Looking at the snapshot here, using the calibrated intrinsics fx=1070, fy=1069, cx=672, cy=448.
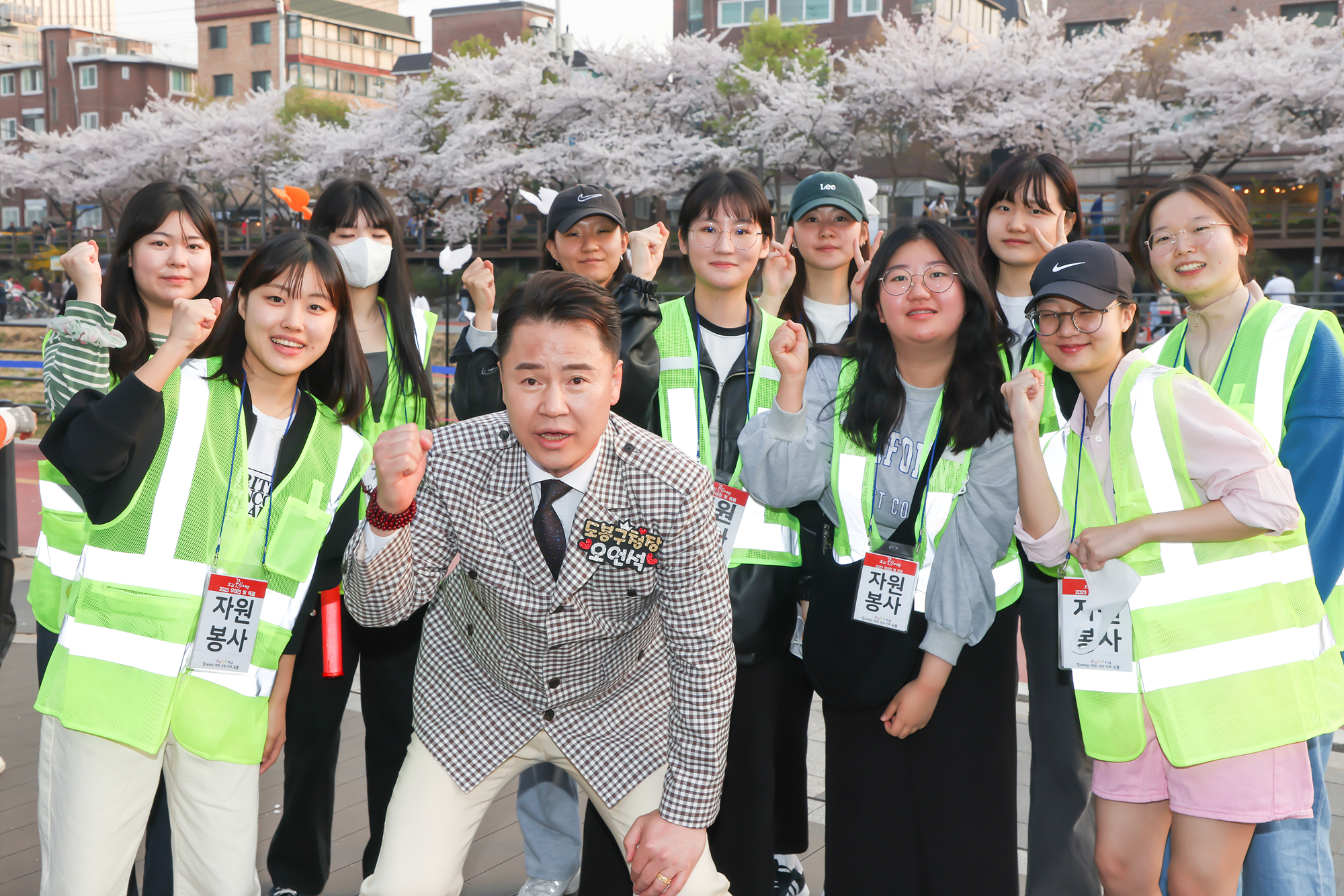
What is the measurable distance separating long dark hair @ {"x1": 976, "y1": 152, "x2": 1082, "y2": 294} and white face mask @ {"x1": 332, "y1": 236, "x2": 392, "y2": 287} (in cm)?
198

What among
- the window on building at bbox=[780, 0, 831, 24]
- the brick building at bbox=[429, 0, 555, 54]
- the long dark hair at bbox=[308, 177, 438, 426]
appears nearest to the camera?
the long dark hair at bbox=[308, 177, 438, 426]

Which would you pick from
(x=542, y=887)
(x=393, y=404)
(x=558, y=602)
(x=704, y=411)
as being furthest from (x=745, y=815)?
(x=393, y=404)

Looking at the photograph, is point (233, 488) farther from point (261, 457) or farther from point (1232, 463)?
point (1232, 463)

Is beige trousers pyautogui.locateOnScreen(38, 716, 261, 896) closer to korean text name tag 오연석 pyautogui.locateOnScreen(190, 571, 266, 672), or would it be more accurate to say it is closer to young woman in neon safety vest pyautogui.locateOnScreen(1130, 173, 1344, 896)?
korean text name tag 오연석 pyautogui.locateOnScreen(190, 571, 266, 672)

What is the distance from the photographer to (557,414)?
2.29m

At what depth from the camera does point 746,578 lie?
9.92ft

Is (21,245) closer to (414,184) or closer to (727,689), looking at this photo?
(414,184)

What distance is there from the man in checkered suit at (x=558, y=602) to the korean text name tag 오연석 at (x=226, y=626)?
0.35 m

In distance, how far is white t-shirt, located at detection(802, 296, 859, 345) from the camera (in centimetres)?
365

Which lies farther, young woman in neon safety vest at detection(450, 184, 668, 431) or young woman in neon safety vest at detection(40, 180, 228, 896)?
young woman in neon safety vest at detection(450, 184, 668, 431)

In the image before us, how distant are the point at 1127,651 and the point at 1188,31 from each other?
3452cm

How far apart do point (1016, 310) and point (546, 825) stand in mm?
2252

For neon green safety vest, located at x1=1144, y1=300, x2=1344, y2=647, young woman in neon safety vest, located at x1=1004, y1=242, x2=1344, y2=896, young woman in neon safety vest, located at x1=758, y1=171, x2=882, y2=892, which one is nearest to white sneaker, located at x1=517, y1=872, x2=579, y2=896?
young woman in neon safety vest, located at x1=758, y1=171, x2=882, y2=892

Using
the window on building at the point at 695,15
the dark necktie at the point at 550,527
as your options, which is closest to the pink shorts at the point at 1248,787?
the dark necktie at the point at 550,527
